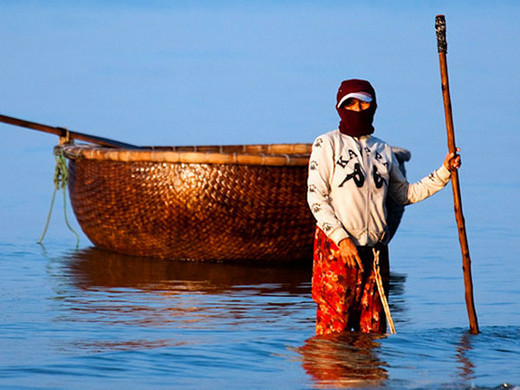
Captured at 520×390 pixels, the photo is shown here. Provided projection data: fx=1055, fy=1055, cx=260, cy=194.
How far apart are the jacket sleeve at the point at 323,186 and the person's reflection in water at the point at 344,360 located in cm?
43

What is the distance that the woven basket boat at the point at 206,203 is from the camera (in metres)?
6.97

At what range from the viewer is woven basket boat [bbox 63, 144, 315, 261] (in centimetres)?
697

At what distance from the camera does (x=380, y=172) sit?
4137mm

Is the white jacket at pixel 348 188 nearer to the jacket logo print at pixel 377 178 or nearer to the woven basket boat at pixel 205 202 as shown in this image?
the jacket logo print at pixel 377 178

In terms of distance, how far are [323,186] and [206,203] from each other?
3.05 m

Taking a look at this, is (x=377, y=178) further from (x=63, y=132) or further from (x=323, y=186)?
(x=63, y=132)

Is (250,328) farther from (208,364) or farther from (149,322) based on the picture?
(208,364)

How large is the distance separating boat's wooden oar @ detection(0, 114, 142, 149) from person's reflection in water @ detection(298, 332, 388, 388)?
4.18 meters

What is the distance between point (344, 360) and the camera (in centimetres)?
394

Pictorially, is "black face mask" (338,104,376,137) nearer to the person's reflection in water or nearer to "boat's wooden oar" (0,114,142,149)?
the person's reflection in water

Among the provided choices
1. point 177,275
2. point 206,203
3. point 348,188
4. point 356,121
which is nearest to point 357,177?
point 348,188

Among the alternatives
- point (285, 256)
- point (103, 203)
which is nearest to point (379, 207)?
point (285, 256)

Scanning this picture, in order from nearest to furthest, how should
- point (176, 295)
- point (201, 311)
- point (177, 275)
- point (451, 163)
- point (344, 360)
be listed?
1. point (344, 360)
2. point (451, 163)
3. point (201, 311)
4. point (176, 295)
5. point (177, 275)

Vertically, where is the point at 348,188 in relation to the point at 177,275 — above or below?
above
